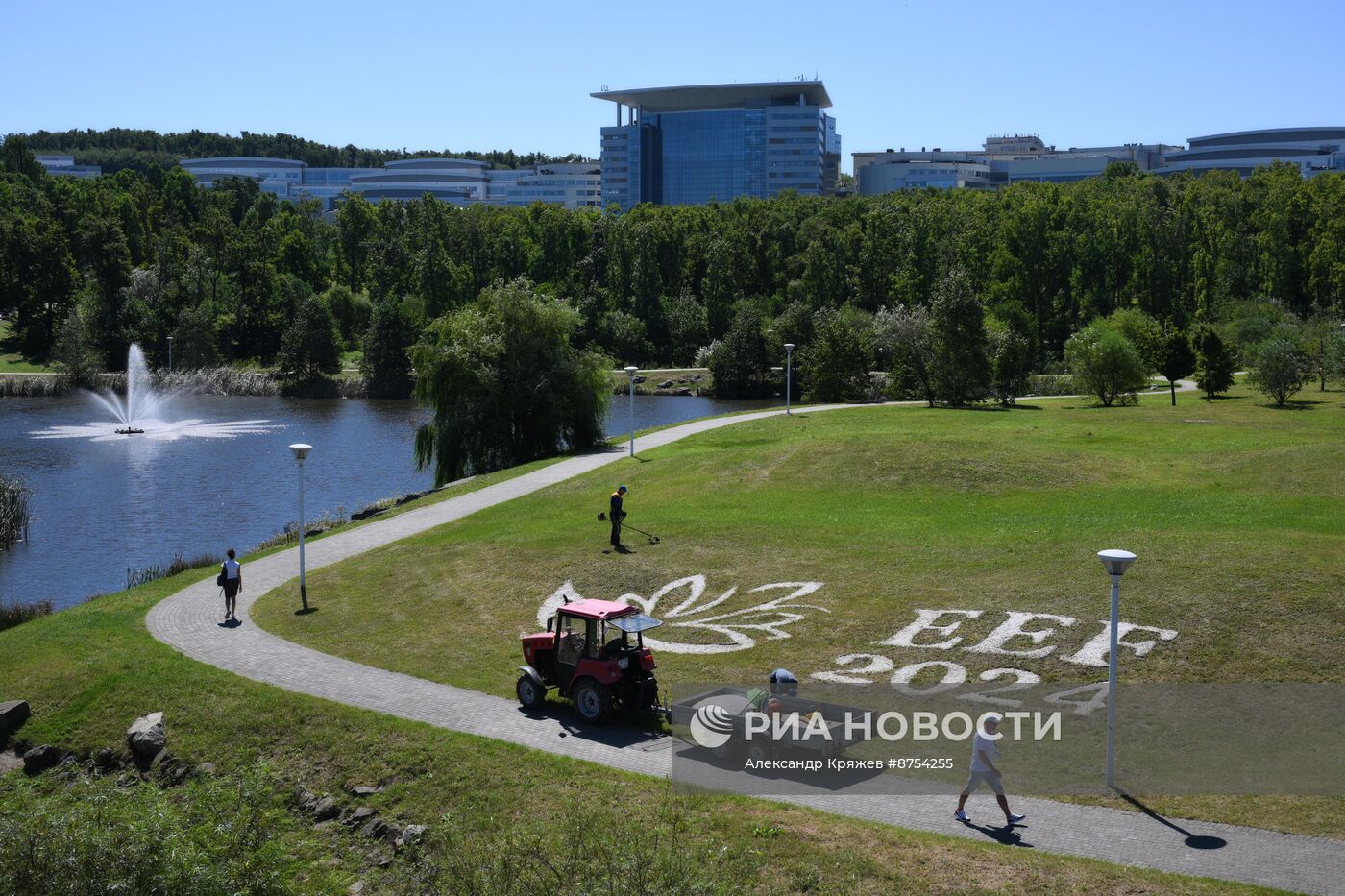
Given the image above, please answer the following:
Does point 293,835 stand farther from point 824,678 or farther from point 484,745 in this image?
point 824,678

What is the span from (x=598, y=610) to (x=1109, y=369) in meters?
49.9

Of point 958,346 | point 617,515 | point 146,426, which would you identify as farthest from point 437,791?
point 146,426

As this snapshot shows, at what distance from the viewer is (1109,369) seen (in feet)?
206

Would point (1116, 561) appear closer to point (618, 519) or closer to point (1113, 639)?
point (1113, 639)

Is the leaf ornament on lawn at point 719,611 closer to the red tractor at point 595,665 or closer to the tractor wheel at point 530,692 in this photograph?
the red tractor at point 595,665

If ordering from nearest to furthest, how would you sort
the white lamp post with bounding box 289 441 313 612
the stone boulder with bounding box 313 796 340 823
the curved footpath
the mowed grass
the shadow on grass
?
the mowed grass < the curved footpath < the shadow on grass < the stone boulder with bounding box 313 796 340 823 < the white lamp post with bounding box 289 441 313 612

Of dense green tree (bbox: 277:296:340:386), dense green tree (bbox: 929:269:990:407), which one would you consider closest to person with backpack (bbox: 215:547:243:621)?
dense green tree (bbox: 929:269:990:407)

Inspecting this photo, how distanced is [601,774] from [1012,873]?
6157 mm

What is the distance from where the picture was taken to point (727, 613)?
25.2m

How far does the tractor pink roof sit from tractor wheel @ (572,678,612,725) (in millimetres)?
1097

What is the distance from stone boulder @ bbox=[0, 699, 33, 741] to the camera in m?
22.1

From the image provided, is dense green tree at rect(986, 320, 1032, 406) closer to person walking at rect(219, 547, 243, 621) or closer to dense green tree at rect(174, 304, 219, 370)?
person walking at rect(219, 547, 243, 621)

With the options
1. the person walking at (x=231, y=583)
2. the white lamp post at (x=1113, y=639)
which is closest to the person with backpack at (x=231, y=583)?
the person walking at (x=231, y=583)

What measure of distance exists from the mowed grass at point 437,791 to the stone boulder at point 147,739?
0.28 meters
